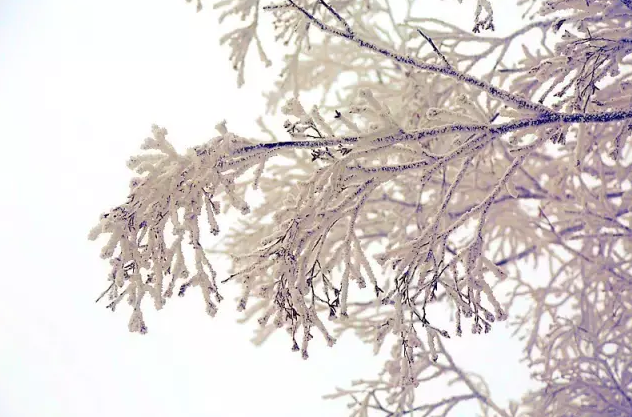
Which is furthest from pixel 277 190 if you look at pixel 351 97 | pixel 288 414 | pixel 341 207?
pixel 288 414

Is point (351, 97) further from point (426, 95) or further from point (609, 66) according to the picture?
point (609, 66)

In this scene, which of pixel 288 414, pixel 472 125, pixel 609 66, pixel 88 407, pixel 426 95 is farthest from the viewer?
pixel 88 407

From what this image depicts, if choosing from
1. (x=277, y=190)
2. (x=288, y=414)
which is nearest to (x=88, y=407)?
(x=288, y=414)

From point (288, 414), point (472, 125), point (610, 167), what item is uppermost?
point (288, 414)

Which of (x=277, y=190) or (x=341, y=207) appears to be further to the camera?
(x=277, y=190)

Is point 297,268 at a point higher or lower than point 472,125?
lower

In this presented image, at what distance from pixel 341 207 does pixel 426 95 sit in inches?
100

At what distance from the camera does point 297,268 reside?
235 centimetres

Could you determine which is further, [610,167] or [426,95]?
[610,167]

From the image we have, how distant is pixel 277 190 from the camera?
489 cm

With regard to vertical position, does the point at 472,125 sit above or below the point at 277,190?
below

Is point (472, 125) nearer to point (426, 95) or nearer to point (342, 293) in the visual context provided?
point (342, 293)

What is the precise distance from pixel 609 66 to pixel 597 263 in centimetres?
279

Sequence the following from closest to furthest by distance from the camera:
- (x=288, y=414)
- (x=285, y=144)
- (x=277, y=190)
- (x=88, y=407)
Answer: (x=285, y=144) < (x=277, y=190) < (x=288, y=414) < (x=88, y=407)
